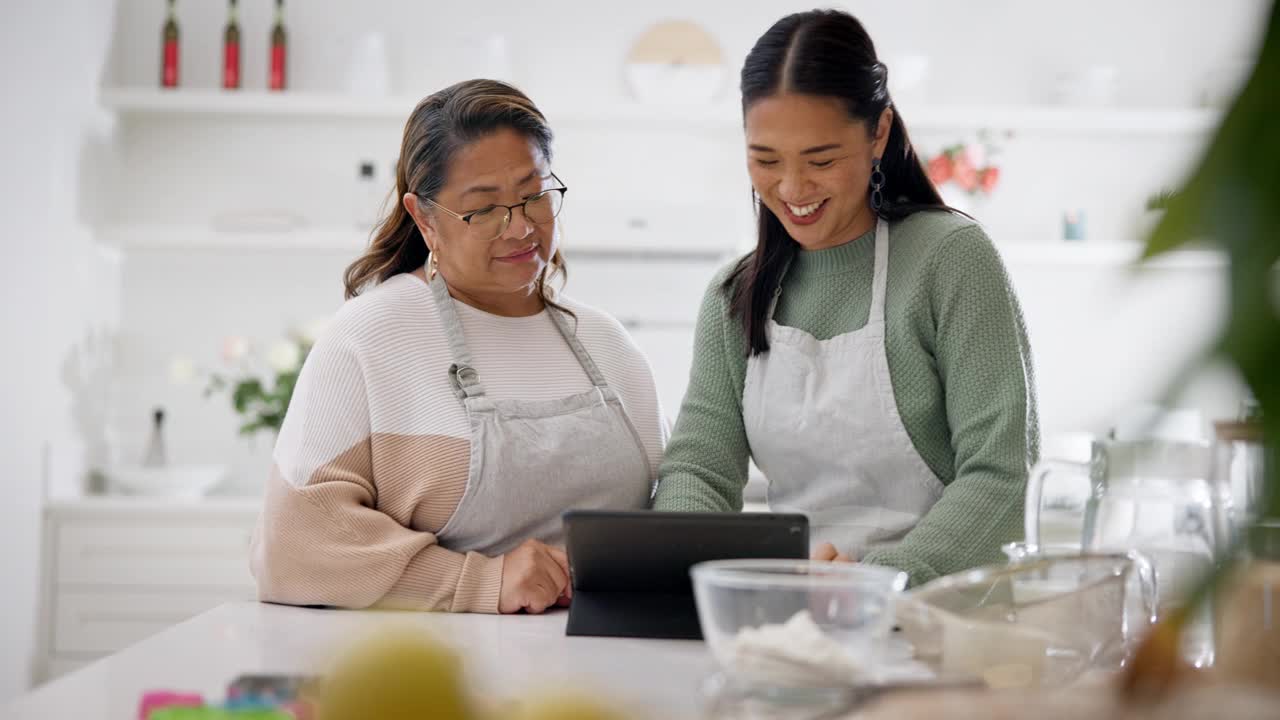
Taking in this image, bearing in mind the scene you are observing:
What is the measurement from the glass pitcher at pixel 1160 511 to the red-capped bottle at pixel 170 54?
356 centimetres

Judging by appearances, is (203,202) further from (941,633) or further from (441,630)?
(941,633)

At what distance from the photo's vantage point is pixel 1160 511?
3.25 ft

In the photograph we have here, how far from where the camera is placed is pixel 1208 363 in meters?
0.26

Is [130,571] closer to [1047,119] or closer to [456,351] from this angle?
[456,351]

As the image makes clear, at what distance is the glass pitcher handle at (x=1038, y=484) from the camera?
1.03 m

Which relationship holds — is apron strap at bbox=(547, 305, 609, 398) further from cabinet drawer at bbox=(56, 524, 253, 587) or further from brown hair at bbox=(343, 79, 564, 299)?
cabinet drawer at bbox=(56, 524, 253, 587)

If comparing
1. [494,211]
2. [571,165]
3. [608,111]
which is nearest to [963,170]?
[608,111]

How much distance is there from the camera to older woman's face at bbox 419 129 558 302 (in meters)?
1.67

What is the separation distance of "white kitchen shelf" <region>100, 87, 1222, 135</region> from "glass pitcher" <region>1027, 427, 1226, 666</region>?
2978mm

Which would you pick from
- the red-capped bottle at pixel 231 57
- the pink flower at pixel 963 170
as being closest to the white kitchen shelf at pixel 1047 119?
the pink flower at pixel 963 170

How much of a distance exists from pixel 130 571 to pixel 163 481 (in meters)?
0.32

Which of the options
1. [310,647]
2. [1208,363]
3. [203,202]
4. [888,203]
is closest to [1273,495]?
[1208,363]

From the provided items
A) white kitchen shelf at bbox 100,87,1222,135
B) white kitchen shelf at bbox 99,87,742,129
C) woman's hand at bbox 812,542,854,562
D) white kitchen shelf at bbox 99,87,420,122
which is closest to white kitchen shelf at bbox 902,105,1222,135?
white kitchen shelf at bbox 100,87,1222,135

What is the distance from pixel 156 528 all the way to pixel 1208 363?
3558 millimetres
